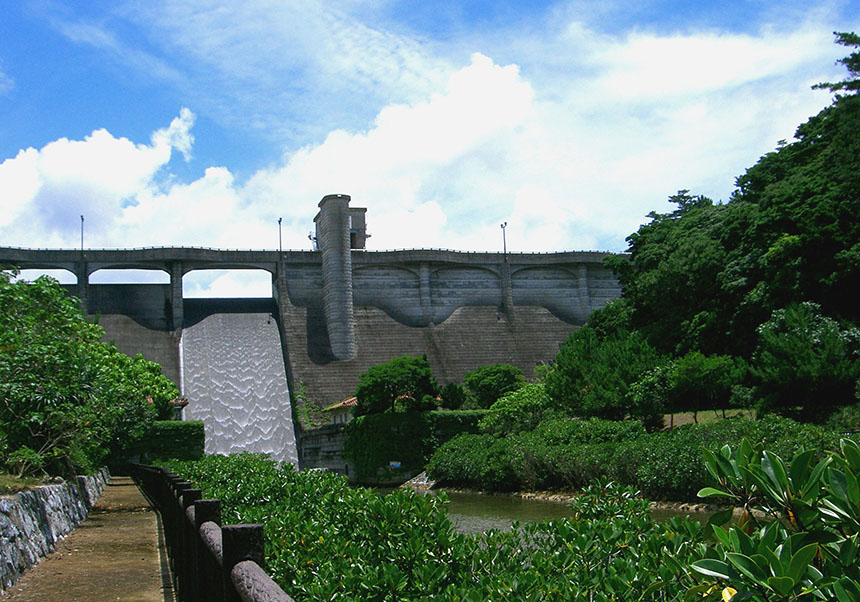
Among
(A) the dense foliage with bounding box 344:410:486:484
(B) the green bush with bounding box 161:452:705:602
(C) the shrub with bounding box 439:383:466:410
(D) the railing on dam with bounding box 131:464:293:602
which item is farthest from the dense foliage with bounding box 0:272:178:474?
(C) the shrub with bounding box 439:383:466:410

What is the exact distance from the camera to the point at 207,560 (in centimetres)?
397

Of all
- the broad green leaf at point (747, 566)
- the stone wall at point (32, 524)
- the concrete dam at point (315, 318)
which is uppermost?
the concrete dam at point (315, 318)

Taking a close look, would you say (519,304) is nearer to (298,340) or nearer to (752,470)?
(298,340)

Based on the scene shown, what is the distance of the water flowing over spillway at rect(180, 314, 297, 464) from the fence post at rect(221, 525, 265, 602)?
4666 centimetres

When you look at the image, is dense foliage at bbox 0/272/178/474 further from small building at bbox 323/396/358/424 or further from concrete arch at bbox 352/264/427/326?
concrete arch at bbox 352/264/427/326

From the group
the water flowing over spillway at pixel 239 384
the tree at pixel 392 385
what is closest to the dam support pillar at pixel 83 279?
the water flowing over spillway at pixel 239 384

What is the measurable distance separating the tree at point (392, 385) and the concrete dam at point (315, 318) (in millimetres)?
9526

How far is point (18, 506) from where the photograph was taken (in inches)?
360

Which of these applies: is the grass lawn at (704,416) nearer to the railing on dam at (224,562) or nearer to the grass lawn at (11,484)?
the grass lawn at (11,484)

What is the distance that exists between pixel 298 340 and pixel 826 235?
3408 cm

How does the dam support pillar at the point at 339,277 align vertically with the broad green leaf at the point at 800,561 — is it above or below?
above

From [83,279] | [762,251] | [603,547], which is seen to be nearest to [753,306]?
[762,251]

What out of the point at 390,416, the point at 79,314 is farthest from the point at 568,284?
the point at 79,314

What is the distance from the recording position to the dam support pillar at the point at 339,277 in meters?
54.1
